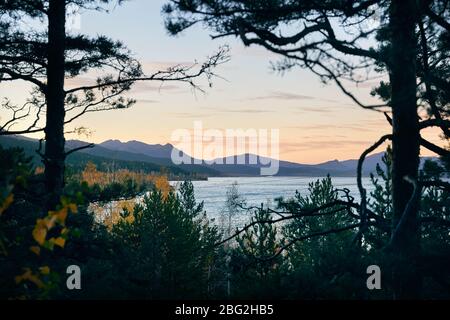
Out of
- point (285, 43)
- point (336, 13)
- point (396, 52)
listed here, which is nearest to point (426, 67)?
point (396, 52)

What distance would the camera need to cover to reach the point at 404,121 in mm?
5754

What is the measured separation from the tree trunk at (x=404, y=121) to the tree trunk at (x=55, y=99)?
4.66 meters

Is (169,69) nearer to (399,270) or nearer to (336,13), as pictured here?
(336,13)

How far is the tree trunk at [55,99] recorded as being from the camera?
786cm

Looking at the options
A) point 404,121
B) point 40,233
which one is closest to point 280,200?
point 404,121

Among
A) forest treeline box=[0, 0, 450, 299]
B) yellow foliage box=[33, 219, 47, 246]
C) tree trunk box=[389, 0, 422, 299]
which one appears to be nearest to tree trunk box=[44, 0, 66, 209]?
forest treeline box=[0, 0, 450, 299]

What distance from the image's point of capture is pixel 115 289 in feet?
18.3

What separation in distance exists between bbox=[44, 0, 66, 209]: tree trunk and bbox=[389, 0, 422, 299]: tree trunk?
183 inches

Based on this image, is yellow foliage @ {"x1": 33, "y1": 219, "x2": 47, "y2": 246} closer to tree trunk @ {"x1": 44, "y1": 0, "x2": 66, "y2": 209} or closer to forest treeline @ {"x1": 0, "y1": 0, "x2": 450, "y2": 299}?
forest treeline @ {"x1": 0, "y1": 0, "x2": 450, "y2": 299}

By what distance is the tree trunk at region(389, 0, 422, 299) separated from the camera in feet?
17.3

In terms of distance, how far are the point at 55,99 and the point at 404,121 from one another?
16.6 ft

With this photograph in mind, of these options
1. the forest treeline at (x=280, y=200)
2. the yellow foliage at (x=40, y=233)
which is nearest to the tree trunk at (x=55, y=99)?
the forest treeline at (x=280, y=200)
